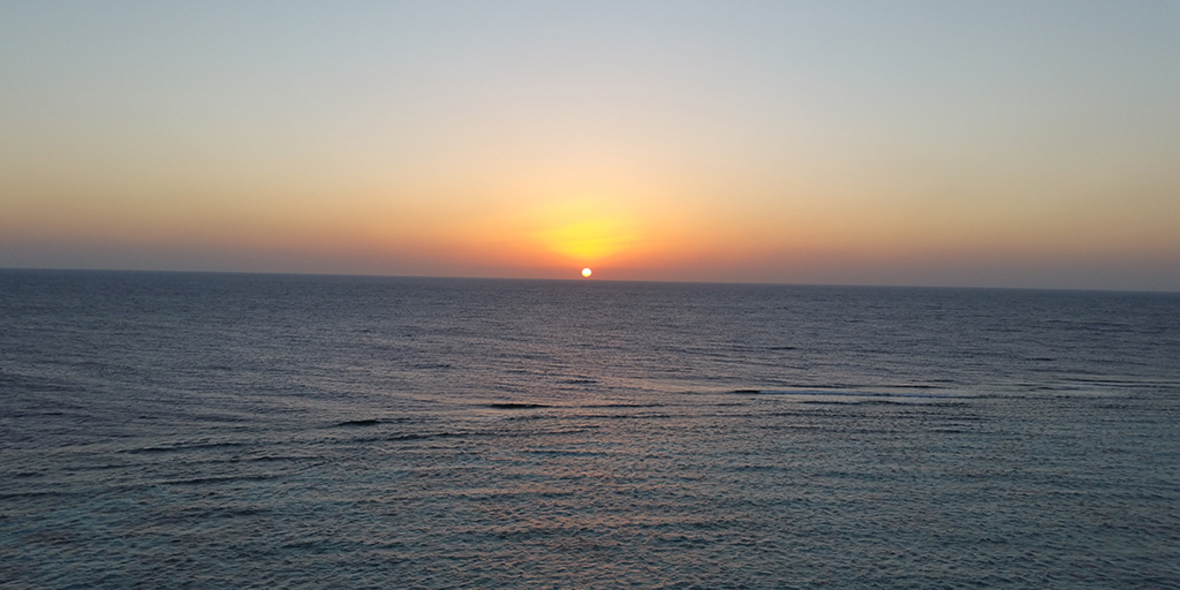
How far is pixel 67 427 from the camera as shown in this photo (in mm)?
40906

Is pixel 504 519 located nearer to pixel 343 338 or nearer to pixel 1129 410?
pixel 1129 410

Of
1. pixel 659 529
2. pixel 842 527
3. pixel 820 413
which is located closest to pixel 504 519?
pixel 659 529

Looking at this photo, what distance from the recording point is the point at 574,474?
113 feet

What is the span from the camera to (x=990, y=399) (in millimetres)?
56594

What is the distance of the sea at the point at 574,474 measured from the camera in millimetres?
24734

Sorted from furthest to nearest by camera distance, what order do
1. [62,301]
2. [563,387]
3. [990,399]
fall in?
[62,301] → [563,387] → [990,399]

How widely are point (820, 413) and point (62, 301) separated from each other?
153 meters

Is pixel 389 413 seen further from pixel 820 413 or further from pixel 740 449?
pixel 820 413

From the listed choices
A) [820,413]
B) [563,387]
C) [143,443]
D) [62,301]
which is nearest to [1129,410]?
[820,413]

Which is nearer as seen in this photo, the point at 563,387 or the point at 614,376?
the point at 563,387

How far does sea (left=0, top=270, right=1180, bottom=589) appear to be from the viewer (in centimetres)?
2473

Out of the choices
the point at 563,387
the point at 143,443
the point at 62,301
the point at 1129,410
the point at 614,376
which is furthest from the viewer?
the point at 62,301

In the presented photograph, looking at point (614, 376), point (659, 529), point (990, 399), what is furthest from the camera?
point (614, 376)

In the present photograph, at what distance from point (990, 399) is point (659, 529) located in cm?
4028
